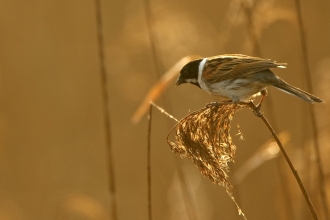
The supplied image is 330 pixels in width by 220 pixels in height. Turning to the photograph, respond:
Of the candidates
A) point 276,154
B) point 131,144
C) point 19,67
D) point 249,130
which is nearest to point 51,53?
point 19,67

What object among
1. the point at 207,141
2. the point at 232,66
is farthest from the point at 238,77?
the point at 207,141

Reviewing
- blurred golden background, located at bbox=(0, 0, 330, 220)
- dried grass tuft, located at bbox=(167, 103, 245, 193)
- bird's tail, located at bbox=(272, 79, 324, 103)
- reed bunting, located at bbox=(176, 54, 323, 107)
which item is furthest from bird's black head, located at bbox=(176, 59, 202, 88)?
blurred golden background, located at bbox=(0, 0, 330, 220)

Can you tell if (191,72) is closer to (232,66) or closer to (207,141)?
(232,66)

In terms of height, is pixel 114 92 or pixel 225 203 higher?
pixel 114 92

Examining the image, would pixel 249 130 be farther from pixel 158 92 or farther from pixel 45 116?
pixel 158 92

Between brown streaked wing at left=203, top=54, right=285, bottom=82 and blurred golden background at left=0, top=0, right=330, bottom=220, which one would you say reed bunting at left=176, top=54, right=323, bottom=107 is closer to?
brown streaked wing at left=203, top=54, right=285, bottom=82
